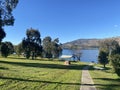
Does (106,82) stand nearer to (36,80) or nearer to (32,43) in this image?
(36,80)

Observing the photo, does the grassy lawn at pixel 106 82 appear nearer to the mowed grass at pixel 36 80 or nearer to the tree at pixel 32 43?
the mowed grass at pixel 36 80

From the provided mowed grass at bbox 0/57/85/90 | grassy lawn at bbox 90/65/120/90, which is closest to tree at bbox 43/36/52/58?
mowed grass at bbox 0/57/85/90

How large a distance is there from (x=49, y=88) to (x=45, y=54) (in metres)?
98.0

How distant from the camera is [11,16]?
101 feet

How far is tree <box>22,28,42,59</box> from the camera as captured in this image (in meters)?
94.1

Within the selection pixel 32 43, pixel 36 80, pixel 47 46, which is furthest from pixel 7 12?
pixel 47 46

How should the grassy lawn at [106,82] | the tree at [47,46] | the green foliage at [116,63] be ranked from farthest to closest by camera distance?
the tree at [47,46] < the green foliage at [116,63] < the grassy lawn at [106,82]

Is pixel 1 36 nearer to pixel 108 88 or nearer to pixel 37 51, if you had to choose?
pixel 37 51

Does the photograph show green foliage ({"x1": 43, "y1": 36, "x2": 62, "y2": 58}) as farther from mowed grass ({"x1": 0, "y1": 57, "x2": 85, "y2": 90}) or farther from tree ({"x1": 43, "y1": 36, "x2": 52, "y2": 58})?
mowed grass ({"x1": 0, "y1": 57, "x2": 85, "y2": 90})

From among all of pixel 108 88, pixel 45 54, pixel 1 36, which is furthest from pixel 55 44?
pixel 108 88

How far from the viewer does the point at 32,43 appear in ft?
312

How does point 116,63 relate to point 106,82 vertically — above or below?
above

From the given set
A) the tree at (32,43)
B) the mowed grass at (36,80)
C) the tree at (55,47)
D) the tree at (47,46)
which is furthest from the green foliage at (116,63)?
the tree at (55,47)

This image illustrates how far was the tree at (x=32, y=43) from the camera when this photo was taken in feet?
309
